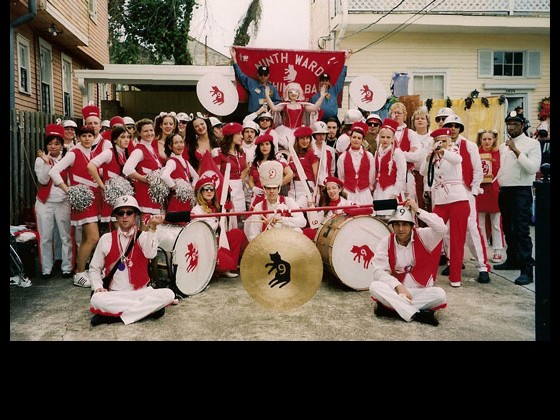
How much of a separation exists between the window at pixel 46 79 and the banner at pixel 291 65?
616cm

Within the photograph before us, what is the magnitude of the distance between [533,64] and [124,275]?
13.3 m

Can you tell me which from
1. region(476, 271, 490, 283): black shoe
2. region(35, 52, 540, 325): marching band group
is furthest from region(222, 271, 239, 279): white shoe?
region(476, 271, 490, 283): black shoe

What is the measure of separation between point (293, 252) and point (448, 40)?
12.0 meters

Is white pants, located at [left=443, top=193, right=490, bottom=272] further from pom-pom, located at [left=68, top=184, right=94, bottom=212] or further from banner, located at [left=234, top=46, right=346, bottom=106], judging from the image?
Answer: pom-pom, located at [left=68, top=184, right=94, bottom=212]

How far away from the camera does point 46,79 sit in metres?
12.4

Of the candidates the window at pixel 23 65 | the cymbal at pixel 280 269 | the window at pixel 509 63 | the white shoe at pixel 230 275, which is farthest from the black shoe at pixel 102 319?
the window at pixel 509 63

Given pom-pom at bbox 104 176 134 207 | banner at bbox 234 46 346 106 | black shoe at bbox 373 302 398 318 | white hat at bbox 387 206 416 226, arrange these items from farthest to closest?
banner at bbox 234 46 346 106 → pom-pom at bbox 104 176 134 207 → black shoe at bbox 373 302 398 318 → white hat at bbox 387 206 416 226

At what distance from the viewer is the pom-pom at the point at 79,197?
5.59 metres

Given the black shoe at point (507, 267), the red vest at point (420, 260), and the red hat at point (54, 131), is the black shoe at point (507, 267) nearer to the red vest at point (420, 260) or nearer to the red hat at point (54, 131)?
the red vest at point (420, 260)

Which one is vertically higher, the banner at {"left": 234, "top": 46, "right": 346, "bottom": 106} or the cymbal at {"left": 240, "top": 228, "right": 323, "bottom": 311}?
the banner at {"left": 234, "top": 46, "right": 346, "bottom": 106}

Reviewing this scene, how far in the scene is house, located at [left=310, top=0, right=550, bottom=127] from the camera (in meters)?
13.3

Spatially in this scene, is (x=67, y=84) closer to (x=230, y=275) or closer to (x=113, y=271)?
(x=230, y=275)

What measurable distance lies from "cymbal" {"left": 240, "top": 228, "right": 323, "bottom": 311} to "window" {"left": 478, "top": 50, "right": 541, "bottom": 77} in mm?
12020

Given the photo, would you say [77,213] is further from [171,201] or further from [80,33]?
[80,33]
